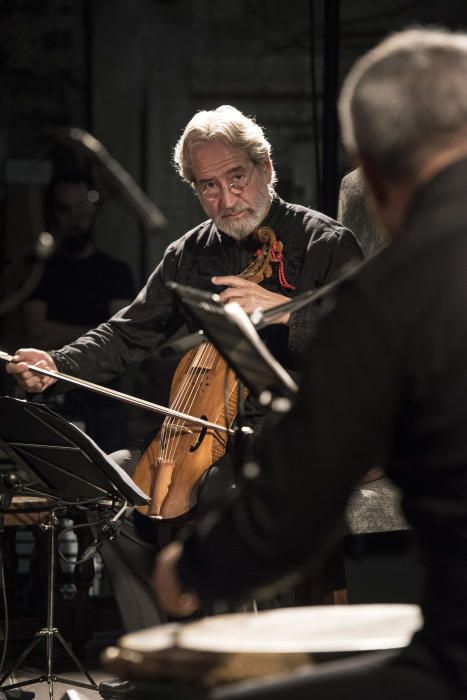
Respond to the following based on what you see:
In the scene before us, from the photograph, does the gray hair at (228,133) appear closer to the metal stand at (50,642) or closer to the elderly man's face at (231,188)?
the elderly man's face at (231,188)

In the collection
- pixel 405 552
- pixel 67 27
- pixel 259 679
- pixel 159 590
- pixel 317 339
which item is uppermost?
pixel 67 27

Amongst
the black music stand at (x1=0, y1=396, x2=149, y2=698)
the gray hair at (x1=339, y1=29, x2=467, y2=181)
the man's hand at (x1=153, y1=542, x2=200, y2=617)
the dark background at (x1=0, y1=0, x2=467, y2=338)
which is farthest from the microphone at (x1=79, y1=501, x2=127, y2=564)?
the dark background at (x1=0, y1=0, x2=467, y2=338)

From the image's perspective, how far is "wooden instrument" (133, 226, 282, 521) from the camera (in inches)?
118

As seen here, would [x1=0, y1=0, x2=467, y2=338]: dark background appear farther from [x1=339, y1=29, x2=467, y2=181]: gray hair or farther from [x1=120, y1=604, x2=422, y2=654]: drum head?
[x1=339, y1=29, x2=467, y2=181]: gray hair

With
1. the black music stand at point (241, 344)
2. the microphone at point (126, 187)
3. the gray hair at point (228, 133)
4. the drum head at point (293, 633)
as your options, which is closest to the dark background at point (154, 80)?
the gray hair at point (228, 133)

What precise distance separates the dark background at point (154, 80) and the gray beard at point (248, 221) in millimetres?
2773

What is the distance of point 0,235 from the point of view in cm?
622

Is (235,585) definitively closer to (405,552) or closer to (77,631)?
(77,631)

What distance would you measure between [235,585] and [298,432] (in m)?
0.20

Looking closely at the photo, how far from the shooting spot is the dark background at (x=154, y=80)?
610 cm

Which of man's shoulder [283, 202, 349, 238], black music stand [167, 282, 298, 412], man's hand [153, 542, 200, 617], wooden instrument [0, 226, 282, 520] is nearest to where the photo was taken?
man's hand [153, 542, 200, 617]

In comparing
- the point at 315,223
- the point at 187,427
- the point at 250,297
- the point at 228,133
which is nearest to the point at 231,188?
the point at 228,133

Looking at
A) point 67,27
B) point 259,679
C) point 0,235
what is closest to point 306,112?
point 67,27

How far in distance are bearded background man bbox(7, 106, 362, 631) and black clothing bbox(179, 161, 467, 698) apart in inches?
71.2
